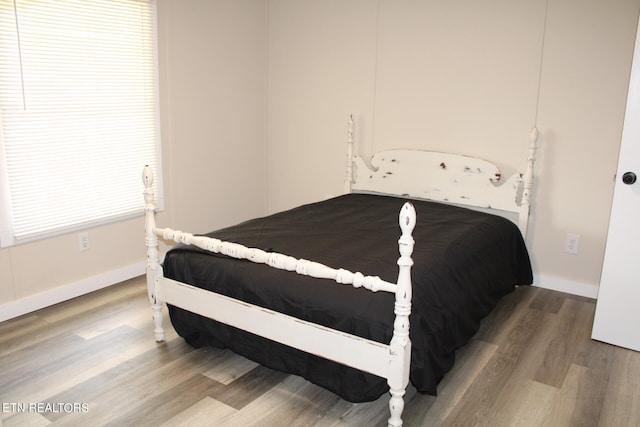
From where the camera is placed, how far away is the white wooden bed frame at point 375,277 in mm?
2059

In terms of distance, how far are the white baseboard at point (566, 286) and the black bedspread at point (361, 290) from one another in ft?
1.10

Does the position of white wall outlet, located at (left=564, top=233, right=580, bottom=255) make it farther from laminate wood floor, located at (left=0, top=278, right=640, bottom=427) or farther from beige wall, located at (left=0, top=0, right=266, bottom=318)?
beige wall, located at (left=0, top=0, right=266, bottom=318)

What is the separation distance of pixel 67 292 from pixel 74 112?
3.78ft

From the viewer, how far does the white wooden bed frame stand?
2.06 m

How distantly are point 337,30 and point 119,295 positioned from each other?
258cm

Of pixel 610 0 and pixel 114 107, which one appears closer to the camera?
pixel 610 0

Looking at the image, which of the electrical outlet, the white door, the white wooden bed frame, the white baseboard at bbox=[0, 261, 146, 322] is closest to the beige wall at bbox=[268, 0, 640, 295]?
the white wooden bed frame

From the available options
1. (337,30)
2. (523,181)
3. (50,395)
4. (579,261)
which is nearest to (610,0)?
(523,181)

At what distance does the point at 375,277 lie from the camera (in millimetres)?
2088

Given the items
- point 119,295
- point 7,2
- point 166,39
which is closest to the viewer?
point 7,2

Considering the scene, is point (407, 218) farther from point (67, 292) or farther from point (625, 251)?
point (67, 292)

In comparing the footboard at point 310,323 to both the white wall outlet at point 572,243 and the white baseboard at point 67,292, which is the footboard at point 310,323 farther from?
the white wall outlet at point 572,243

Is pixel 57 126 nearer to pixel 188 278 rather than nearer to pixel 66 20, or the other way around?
pixel 66 20

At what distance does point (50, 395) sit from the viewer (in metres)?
2.41
